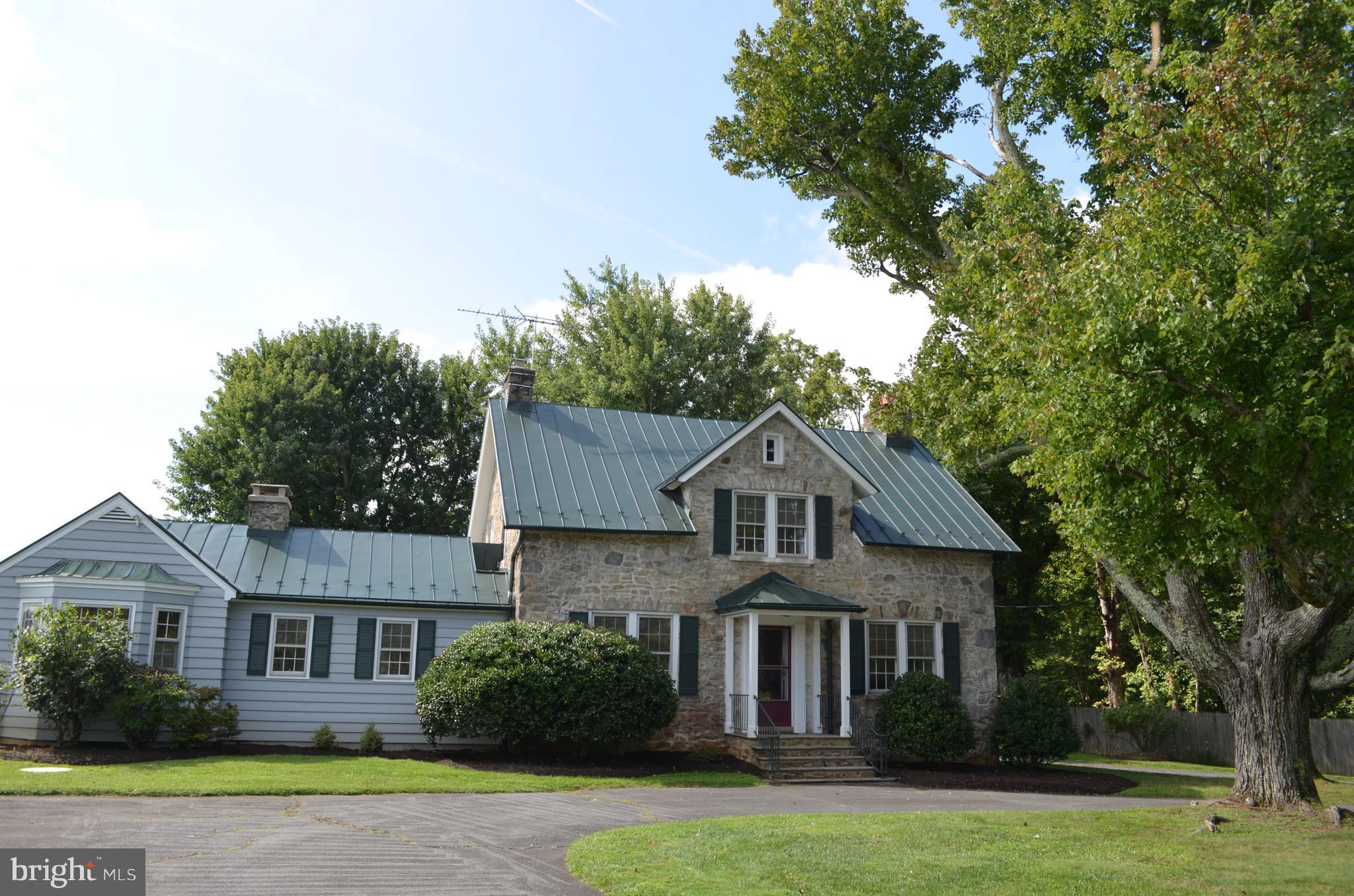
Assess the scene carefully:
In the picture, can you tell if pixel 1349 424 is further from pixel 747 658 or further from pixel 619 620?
pixel 619 620

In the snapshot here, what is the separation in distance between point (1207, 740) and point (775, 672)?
526 inches

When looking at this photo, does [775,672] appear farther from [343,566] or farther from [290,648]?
[290,648]

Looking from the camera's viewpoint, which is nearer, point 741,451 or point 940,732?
point 940,732

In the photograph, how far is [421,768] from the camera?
1666 centimetres

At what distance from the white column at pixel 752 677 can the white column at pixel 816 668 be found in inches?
49.5

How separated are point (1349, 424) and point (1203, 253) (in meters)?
2.44

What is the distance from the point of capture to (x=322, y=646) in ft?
63.8

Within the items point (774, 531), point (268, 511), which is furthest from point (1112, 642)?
point (268, 511)

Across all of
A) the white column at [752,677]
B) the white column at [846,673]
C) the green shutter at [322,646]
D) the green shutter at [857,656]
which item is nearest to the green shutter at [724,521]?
the white column at [752,677]

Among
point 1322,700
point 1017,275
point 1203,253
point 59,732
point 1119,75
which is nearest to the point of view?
point 1203,253

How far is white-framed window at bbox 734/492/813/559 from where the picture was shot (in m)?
20.8

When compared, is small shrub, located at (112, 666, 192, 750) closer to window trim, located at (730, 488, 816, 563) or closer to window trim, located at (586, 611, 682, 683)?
window trim, located at (586, 611, 682, 683)

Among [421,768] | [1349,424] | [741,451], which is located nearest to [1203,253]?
[1349,424]

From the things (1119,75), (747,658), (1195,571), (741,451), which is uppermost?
(1119,75)
